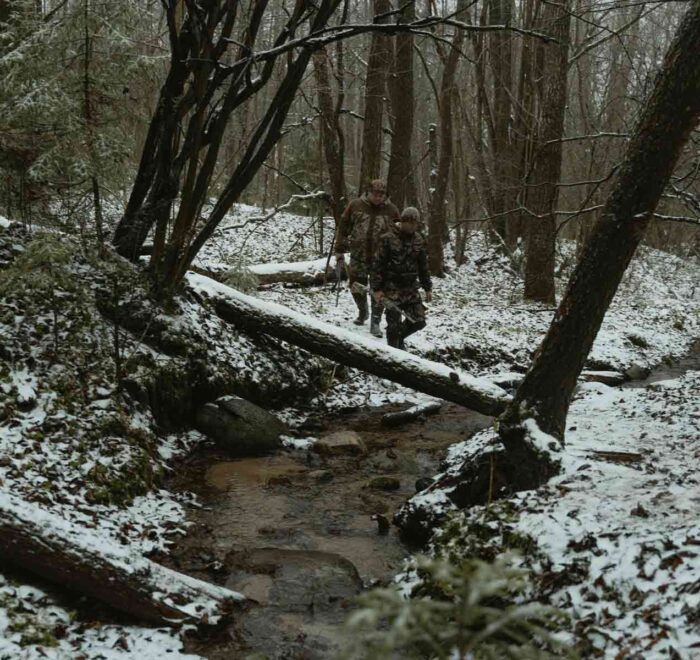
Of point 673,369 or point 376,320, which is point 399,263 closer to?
point 376,320

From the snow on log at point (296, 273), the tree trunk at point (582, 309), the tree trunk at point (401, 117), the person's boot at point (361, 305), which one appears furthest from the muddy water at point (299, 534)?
the tree trunk at point (401, 117)

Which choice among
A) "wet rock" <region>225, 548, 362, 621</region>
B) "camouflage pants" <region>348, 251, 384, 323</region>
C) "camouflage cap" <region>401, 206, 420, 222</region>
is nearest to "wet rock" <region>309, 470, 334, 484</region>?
"wet rock" <region>225, 548, 362, 621</region>

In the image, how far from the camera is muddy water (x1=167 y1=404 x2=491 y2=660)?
435 cm

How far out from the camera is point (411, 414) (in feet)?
30.7

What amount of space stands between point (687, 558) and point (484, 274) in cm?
1716

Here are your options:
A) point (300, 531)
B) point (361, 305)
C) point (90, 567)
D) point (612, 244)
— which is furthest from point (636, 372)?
point (90, 567)

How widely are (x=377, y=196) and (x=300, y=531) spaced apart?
22.2 feet

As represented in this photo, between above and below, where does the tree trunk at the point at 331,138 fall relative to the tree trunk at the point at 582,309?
above

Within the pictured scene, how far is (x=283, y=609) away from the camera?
4602mm

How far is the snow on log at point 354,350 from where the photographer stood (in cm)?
837

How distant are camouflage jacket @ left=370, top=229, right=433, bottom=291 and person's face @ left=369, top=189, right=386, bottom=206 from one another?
38.0 inches

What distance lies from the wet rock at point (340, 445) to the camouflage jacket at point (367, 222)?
418cm

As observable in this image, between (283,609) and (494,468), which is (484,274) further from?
(283,609)

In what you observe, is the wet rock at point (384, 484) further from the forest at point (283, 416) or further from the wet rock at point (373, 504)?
the wet rock at point (373, 504)
